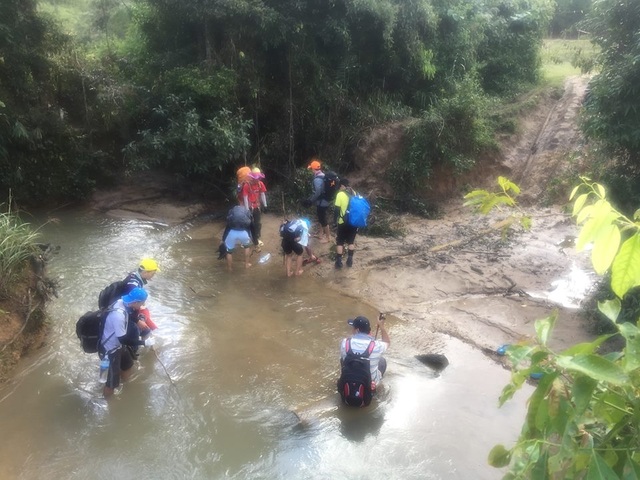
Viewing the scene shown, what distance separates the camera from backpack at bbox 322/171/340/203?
10367 millimetres

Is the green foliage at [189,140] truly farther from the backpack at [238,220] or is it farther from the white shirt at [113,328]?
the white shirt at [113,328]

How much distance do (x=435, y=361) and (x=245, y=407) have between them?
8.26 ft

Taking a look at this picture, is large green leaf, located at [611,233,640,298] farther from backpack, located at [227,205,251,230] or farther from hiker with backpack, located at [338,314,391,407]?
backpack, located at [227,205,251,230]

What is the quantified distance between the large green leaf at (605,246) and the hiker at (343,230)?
796 centimetres

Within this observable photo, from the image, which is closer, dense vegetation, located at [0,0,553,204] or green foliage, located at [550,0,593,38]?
dense vegetation, located at [0,0,553,204]

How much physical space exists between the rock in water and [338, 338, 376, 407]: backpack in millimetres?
1343

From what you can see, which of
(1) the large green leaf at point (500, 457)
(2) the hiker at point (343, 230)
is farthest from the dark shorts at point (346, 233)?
(1) the large green leaf at point (500, 457)

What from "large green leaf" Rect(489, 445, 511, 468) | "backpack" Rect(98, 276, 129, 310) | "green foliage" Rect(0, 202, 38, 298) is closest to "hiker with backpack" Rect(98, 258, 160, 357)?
"backpack" Rect(98, 276, 129, 310)

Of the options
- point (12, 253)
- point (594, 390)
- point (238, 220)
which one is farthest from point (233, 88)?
point (594, 390)

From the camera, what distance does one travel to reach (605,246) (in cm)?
129

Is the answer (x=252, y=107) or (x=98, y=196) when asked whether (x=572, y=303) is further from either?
(x=98, y=196)

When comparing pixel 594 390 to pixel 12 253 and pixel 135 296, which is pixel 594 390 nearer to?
pixel 135 296

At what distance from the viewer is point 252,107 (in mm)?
13266

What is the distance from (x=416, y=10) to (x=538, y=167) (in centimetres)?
482
